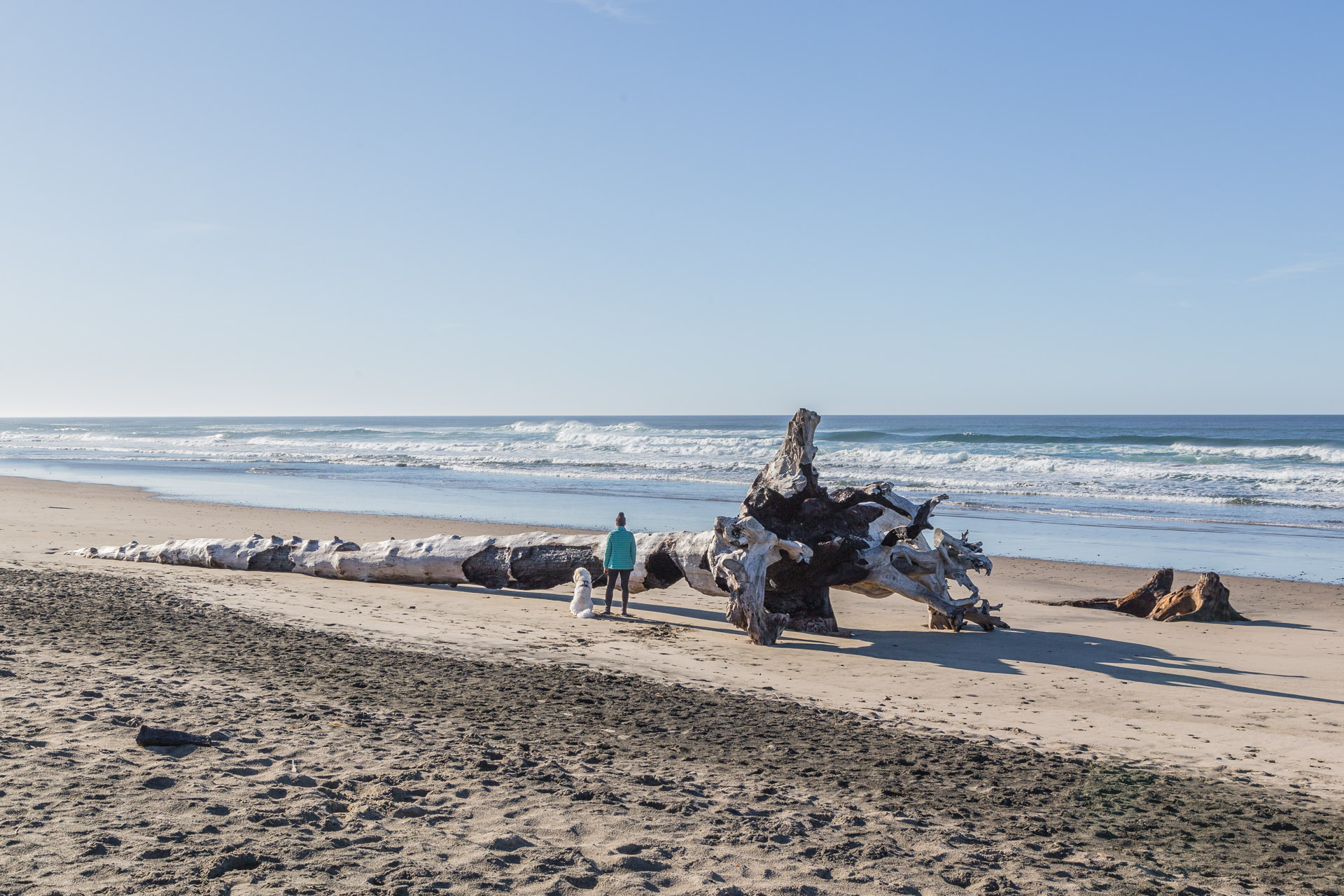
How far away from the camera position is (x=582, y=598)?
9.51 metres

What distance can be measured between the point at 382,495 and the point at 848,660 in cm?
2019

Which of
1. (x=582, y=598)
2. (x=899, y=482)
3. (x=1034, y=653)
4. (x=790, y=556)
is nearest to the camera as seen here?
(x=1034, y=653)

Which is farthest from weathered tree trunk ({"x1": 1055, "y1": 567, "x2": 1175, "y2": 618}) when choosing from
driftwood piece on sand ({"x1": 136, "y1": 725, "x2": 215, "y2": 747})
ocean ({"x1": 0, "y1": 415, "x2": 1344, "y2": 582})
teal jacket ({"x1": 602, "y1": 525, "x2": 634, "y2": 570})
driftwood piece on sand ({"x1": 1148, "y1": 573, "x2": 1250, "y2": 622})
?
driftwood piece on sand ({"x1": 136, "y1": 725, "x2": 215, "y2": 747})

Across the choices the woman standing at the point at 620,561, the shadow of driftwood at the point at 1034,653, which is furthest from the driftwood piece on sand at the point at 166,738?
the woman standing at the point at 620,561

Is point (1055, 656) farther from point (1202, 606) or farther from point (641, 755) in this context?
point (641, 755)

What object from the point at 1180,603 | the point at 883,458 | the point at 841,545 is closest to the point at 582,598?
the point at 841,545

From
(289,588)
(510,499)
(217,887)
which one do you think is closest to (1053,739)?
(217,887)

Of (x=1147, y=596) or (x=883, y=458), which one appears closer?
(x=1147, y=596)

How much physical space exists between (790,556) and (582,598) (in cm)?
230

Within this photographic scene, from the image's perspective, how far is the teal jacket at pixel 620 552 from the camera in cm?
969

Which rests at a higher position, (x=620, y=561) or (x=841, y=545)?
(x=841, y=545)

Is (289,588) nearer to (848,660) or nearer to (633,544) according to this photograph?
(633,544)

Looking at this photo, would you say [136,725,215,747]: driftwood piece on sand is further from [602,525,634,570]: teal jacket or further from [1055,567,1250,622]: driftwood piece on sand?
[1055,567,1250,622]: driftwood piece on sand

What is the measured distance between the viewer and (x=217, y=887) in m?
3.10
